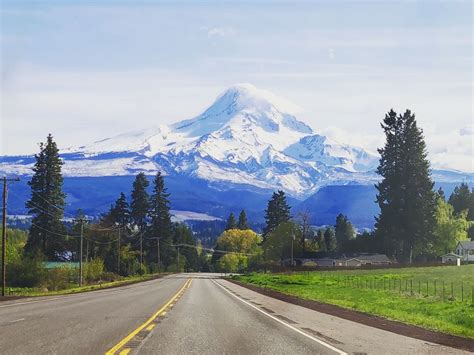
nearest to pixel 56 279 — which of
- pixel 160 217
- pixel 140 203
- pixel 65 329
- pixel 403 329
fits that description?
pixel 403 329

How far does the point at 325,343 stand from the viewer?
17891 mm

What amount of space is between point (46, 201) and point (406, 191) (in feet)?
203

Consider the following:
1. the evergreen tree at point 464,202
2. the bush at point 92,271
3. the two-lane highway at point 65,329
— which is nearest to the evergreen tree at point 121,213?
the bush at point 92,271

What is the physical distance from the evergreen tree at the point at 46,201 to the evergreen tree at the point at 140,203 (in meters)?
49.5

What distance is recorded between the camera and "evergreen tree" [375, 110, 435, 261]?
11950cm

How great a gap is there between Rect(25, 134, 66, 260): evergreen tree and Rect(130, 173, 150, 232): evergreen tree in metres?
49.5

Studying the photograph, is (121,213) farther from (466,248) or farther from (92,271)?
(466,248)

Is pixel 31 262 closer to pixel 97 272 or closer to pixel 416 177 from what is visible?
pixel 97 272

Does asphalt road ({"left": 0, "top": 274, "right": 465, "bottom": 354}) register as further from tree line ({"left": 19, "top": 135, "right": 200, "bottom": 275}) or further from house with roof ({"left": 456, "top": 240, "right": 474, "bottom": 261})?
house with roof ({"left": 456, "top": 240, "right": 474, "bottom": 261})

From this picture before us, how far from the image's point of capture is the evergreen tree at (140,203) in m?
158

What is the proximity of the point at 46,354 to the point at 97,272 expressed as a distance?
Answer: 84.9 m

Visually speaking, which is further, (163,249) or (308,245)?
(308,245)

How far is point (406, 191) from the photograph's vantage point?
11975cm

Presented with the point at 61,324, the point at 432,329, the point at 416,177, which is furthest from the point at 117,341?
the point at 416,177
